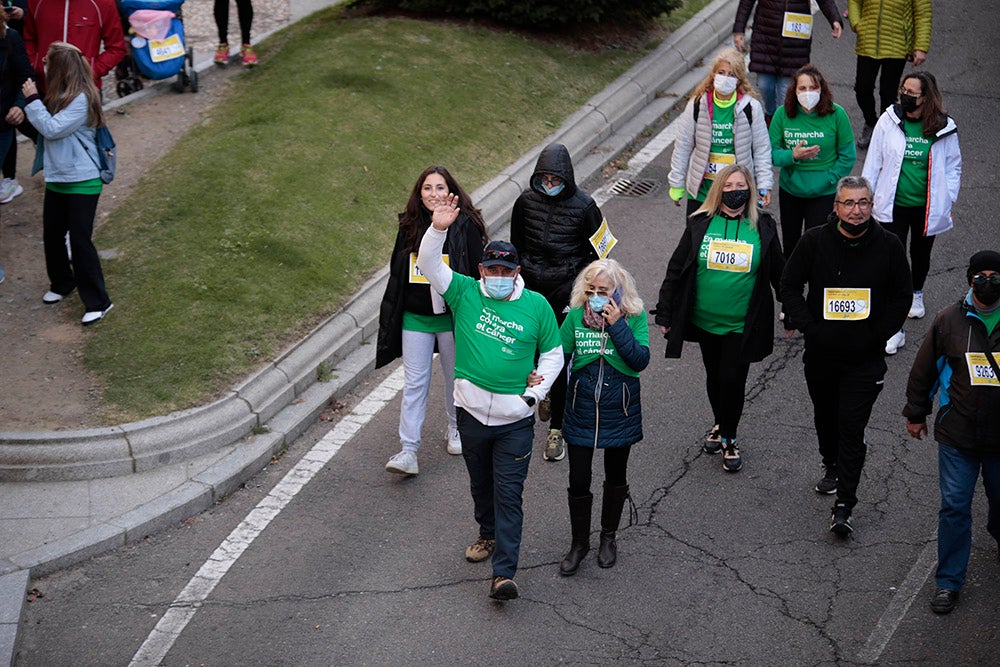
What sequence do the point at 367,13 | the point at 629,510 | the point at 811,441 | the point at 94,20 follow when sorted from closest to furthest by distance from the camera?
the point at 629,510, the point at 811,441, the point at 94,20, the point at 367,13

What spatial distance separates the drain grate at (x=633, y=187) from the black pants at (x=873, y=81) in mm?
2285

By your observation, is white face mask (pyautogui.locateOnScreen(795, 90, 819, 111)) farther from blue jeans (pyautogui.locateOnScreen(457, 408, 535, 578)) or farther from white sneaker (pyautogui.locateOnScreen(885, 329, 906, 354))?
blue jeans (pyautogui.locateOnScreen(457, 408, 535, 578))

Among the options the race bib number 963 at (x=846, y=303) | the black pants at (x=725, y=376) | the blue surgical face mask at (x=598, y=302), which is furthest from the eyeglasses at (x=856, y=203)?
the blue surgical face mask at (x=598, y=302)

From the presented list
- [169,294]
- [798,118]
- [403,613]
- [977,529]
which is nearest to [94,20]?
[169,294]

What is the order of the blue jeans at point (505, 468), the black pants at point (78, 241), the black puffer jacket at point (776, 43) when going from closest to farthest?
1. the blue jeans at point (505, 468)
2. the black pants at point (78, 241)
3. the black puffer jacket at point (776, 43)

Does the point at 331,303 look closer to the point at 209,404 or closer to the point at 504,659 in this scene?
the point at 209,404

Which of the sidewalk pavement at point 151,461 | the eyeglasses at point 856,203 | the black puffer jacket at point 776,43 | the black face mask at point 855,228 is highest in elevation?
the eyeglasses at point 856,203

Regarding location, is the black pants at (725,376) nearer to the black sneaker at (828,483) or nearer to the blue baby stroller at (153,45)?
the black sneaker at (828,483)

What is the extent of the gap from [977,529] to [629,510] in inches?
75.9

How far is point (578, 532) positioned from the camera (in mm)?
6742

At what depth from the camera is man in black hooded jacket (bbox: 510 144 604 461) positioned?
754cm

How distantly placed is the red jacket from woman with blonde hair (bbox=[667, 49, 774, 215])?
4881 millimetres

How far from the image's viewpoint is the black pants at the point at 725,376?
745cm

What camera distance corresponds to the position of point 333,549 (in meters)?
6.98
